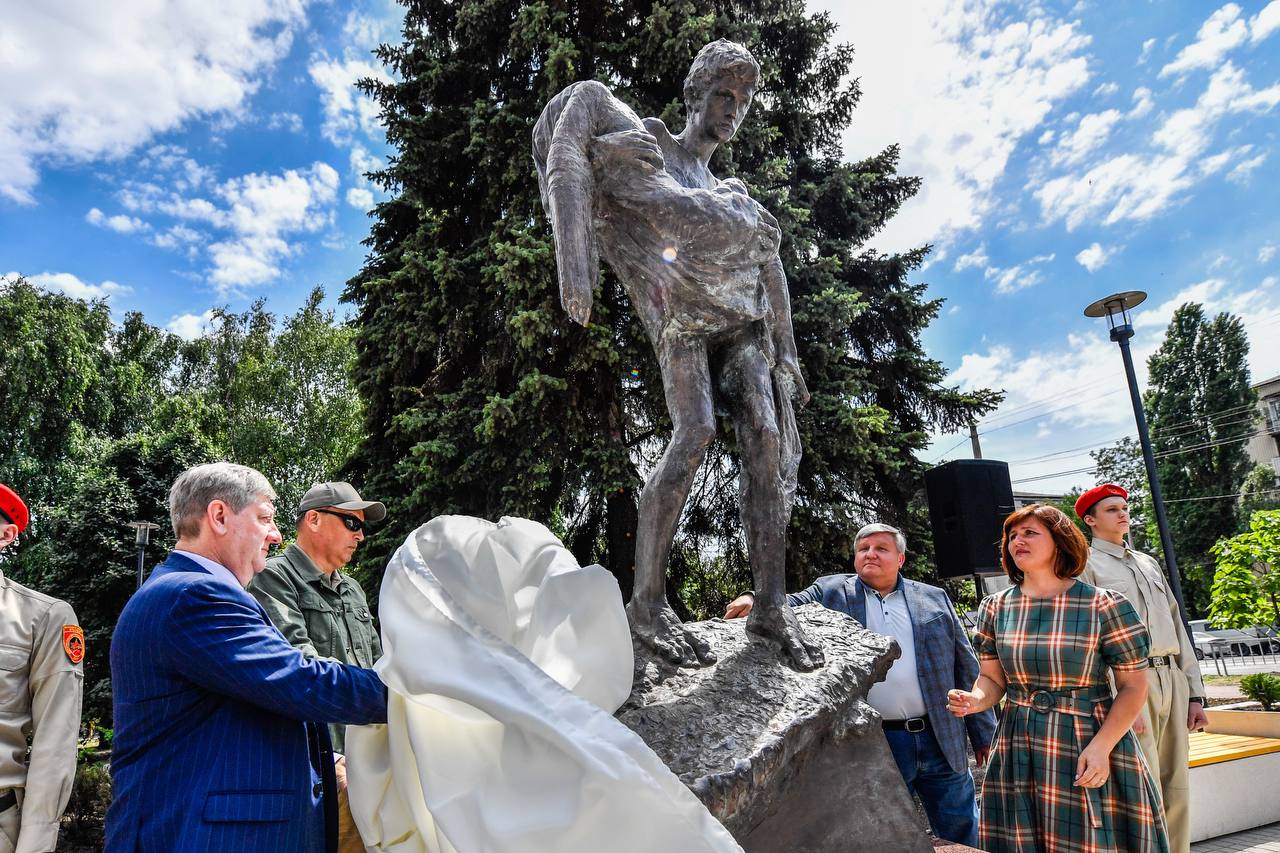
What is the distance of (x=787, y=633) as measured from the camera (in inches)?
109

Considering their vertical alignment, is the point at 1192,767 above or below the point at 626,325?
below

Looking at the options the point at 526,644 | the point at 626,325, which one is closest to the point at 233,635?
the point at 526,644

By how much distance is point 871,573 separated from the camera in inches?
145

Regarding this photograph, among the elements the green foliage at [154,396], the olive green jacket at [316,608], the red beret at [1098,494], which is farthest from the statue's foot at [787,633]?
the green foliage at [154,396]

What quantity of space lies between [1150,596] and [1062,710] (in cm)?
180

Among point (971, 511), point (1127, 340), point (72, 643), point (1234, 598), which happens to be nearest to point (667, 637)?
point (72, 643)

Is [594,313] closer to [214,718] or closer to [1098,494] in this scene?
[1098,494]

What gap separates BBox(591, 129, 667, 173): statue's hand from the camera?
2916mm

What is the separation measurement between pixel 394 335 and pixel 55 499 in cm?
1270

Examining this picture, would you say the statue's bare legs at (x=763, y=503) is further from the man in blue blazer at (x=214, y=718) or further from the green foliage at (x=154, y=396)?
the green foliage at (x=154, y=396)

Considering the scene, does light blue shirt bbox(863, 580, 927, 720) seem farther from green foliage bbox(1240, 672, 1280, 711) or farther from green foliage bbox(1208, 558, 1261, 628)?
green foliage bbox(1208, 558, 1261, 628)

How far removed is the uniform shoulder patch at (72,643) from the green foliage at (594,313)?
583cm

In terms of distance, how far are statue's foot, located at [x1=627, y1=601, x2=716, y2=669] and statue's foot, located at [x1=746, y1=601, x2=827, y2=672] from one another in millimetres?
254

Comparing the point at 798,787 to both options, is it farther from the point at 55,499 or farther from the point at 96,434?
the point at 96,434
